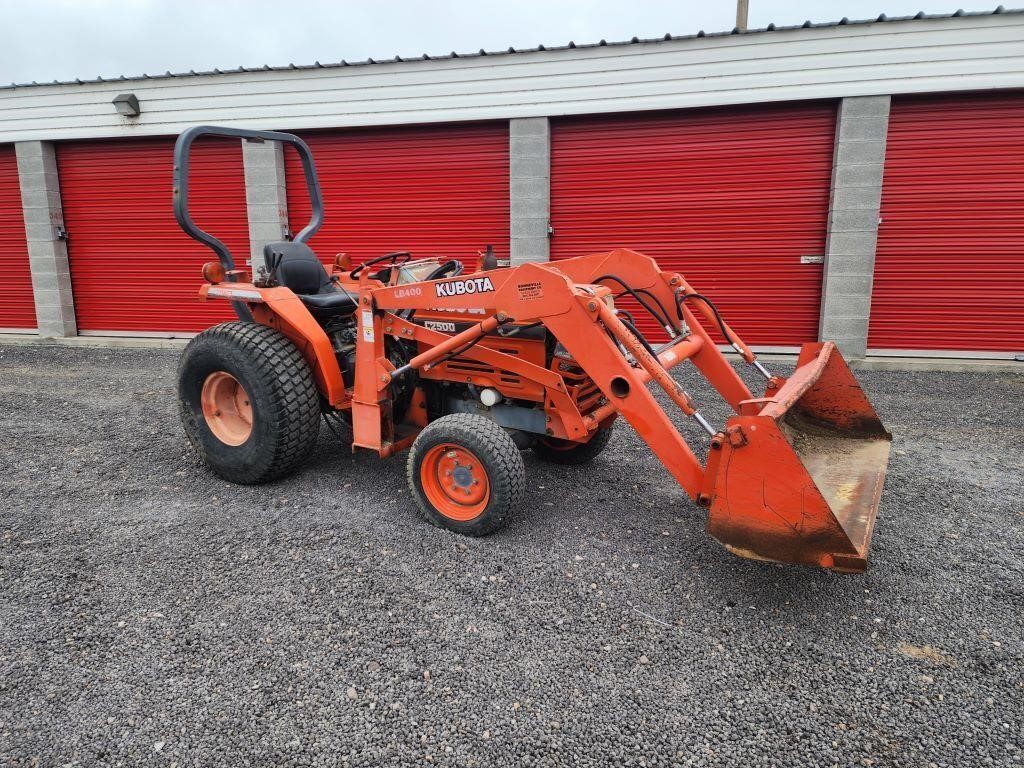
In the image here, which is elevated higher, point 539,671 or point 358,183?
point 358,183

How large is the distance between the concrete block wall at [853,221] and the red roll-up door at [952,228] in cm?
23

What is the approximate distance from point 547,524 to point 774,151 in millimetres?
5993

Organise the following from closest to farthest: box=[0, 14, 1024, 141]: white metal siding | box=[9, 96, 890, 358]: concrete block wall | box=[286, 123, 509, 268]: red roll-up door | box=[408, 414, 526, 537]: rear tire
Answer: box=[408, 414, 526, 537]: rear tire → box=[0, 14, 1024, 141]: white metal siding → box=[9, 96, 890, 358]: concrete block wall → box=[286, 123, 509, 268]: red roll-up door

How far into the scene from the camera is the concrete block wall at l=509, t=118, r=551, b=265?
8070 mm

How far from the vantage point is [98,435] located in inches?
206

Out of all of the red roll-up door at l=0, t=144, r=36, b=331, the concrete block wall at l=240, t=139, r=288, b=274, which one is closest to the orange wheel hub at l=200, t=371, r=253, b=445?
the concrete block wall at l=240, t=139, r=288, b=274

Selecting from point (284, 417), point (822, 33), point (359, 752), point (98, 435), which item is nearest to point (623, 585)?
point (359, 752)

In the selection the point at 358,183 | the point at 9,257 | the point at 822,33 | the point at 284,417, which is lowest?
the point at 284,417

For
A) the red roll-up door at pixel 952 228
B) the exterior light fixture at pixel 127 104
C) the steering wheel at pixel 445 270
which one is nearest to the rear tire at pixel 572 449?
the steering wheel at pixel 445 270

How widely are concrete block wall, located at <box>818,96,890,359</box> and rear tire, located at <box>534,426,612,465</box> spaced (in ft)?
15.4

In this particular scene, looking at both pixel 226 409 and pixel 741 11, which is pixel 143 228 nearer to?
pixel 226 409

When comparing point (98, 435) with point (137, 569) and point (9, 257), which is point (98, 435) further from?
point (9, 257)

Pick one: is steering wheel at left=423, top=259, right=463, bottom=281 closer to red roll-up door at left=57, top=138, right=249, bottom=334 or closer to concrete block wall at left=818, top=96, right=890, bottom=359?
concrete block wall at left=818, top=96, right=890, bottom=359

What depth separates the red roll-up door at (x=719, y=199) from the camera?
7711 millimetres
